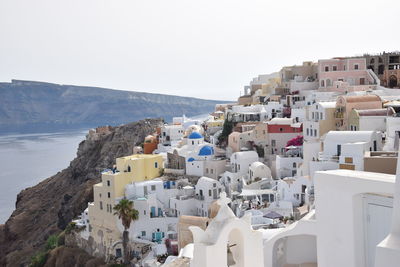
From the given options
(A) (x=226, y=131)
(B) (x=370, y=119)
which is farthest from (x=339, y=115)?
(A) (x=226, y=131)

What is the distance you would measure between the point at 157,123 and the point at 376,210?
56.6m

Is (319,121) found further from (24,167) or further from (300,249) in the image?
(24,167)

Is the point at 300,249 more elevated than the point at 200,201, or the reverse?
the point at 300,249

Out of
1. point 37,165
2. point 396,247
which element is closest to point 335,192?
point 396,247

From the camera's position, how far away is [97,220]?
30641 millimetres

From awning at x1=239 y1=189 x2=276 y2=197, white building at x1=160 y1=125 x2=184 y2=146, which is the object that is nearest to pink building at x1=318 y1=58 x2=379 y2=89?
white building at x1=160 y1=125 x2=184 y2=146

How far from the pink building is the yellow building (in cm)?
1540

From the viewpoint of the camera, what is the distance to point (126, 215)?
27734 millimetres

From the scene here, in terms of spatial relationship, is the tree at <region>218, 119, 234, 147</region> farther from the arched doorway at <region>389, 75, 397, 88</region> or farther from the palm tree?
the arched doorway at <region>389, 75, 397, 88</region>

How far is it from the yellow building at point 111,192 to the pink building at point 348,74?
15.4 m

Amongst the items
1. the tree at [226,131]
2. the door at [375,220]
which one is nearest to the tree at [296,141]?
the tree at [226,131]

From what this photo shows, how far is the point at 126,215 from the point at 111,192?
2164mm

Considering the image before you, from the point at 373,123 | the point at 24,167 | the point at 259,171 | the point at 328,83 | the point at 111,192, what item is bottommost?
the point at 24,167

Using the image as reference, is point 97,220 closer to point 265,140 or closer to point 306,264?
point 265,140
